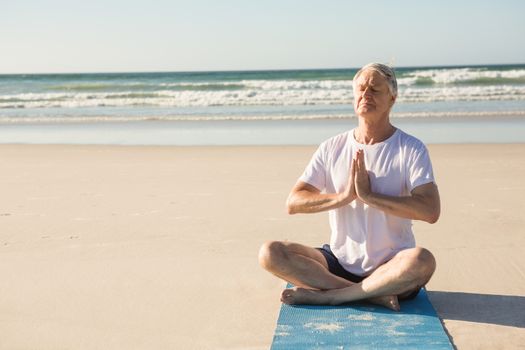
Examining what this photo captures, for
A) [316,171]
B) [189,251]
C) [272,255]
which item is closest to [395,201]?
[316,171]

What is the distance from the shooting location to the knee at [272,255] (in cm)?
395

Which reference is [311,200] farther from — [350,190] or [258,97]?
[258,97]

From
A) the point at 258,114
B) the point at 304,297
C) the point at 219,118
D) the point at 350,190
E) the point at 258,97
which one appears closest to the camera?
the point at 350,190

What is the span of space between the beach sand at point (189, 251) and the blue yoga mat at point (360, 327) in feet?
0.47

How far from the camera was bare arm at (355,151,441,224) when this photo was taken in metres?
3.58

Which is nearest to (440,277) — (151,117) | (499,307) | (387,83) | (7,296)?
(499,307)

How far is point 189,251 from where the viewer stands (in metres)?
5.33

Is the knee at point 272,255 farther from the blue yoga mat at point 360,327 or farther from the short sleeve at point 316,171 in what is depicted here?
the short sleeve at point 316,171

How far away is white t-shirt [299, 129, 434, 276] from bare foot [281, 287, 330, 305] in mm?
250

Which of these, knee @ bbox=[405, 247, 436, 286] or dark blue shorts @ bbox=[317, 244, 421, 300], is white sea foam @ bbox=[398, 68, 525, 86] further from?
knee @ bbox=[405, 247, 436, 286]

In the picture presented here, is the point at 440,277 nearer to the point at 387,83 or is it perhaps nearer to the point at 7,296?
the point at 387,83

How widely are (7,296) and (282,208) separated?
2.92 meters

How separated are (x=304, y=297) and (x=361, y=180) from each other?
2.52ft

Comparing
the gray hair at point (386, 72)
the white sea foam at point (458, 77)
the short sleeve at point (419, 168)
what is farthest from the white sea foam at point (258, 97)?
the short sleeve at point (419, 168)
